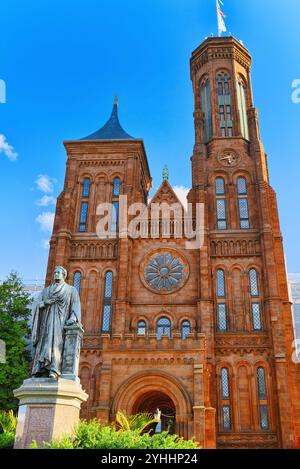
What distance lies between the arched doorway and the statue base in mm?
18576

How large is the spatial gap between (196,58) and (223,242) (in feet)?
68.3

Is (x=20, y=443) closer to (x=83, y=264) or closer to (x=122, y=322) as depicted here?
(x=122, y=322)

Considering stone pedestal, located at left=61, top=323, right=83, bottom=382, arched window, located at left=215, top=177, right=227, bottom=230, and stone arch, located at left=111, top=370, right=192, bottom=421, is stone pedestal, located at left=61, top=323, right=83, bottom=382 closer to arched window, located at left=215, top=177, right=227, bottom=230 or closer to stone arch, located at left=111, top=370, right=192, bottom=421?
stone arch, located at left=111, top=370, right=192, bottom=421

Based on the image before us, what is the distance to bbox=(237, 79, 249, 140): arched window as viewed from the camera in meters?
41.7

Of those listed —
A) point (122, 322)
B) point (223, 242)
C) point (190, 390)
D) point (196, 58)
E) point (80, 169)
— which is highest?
point (196, 58)

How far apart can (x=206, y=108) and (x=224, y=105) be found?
1.73 m

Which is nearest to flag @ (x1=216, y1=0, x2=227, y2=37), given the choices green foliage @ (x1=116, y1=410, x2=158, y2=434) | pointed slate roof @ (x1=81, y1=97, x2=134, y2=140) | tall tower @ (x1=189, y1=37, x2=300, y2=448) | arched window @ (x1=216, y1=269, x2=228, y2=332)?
tall tower @ (x1=189, y1=37, x2=300, y2=448)

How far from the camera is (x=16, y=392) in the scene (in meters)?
10.4

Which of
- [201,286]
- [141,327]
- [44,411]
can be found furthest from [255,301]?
[44,411]

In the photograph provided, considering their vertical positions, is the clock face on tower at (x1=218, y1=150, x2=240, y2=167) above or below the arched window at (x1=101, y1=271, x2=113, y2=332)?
above

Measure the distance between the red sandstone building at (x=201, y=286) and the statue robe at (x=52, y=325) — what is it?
16050mm

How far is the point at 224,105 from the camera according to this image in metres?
42.7

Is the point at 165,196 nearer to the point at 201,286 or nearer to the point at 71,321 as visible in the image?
the point at 201,286
